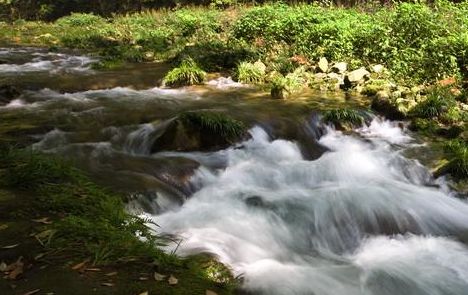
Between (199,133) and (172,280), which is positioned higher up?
(172,280)

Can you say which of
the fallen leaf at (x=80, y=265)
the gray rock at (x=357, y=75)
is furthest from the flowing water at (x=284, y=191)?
the fallen leaf at (x=80, y=265)

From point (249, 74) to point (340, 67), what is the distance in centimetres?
257

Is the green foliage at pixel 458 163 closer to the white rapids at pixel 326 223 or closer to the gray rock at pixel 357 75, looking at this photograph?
the white rapids at pixel 326 223

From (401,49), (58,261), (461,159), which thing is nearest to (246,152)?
(461,159)

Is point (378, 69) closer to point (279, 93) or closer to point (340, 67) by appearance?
point (340, 67)

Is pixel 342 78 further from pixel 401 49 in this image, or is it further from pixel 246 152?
pixel 246 152

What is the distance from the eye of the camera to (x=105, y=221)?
4805 mm

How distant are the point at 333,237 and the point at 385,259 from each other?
2.42 ft

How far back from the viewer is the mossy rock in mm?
8523

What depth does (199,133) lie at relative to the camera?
880cm

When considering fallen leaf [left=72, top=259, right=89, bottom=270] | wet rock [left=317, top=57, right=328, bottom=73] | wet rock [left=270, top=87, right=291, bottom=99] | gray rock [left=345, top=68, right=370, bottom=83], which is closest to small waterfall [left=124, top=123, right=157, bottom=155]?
wet rock [left=270, top=87, right=291, bottom=99]

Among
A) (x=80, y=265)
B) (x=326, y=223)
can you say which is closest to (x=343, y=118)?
(x=326, y=223)

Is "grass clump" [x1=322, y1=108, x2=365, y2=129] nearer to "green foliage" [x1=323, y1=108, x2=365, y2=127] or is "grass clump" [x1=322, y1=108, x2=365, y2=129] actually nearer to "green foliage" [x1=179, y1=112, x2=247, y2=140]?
"green foliage" [x1=323, y1=108, x2=365, y2=127]

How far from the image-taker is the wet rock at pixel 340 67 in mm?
14281
